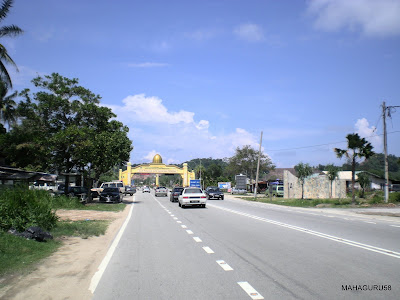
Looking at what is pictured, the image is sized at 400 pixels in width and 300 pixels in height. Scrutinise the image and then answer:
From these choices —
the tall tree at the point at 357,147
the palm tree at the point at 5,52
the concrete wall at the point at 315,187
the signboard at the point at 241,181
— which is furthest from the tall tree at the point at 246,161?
the palm tree at the point at 5,52

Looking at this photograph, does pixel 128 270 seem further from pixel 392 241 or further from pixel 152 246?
pixel 392 241

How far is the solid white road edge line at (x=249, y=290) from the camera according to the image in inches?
212

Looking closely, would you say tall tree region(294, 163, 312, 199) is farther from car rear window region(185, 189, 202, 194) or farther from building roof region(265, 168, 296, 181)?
building roof region(265, 168, 296, 181)

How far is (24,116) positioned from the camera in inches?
1093

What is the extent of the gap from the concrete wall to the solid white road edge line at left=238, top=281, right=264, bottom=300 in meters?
38.7

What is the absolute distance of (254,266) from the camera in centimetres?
734

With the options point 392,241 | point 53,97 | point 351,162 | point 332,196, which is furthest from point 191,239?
point 332,196

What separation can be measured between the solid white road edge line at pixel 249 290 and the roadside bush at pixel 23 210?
303 inches

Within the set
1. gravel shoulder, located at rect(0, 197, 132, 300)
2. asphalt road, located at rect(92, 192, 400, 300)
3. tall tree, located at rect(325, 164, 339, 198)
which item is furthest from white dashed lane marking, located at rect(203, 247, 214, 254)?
tall tree, located at rect(325, 164, 339, 198)

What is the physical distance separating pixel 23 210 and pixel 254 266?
7.79 m

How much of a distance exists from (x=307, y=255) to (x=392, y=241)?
12.3 ft

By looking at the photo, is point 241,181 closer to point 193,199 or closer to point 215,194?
point 215,194

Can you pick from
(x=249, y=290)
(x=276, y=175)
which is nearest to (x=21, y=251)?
(x=249, y=290)

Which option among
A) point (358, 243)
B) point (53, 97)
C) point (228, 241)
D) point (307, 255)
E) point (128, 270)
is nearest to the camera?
point (128, 270)
